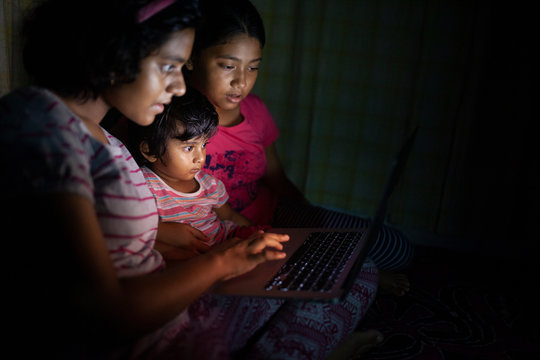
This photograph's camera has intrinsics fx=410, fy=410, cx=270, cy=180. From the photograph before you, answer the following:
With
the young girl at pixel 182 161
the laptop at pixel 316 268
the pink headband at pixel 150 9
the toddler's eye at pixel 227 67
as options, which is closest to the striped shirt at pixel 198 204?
the young girl at pixel 182 161

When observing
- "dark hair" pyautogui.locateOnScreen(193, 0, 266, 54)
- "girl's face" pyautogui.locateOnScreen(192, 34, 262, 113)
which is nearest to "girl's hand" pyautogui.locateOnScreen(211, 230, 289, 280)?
"girl's face" pyautogui.locateOnScreen(192, 34, 262, 113)

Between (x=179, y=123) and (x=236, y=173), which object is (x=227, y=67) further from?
(x=236, y=173)

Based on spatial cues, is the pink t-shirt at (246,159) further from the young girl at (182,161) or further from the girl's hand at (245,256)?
the girl's hand at (245,256)

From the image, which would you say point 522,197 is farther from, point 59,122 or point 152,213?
point 59,122

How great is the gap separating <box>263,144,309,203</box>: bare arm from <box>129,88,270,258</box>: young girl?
52 cm

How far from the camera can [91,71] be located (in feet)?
2.64

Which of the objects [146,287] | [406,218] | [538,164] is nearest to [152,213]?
[146,287]

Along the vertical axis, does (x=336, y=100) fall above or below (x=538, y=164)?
above

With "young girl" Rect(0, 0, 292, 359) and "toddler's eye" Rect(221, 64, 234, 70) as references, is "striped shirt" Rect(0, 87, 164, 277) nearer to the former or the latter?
"young girl" Rect(0, 0, 292, 359)

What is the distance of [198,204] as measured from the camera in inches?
55.6

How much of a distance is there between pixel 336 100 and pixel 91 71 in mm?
1871

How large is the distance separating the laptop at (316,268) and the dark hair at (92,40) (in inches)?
21.0

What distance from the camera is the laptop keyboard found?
3.22ft

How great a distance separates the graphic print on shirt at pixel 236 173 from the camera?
159cm
